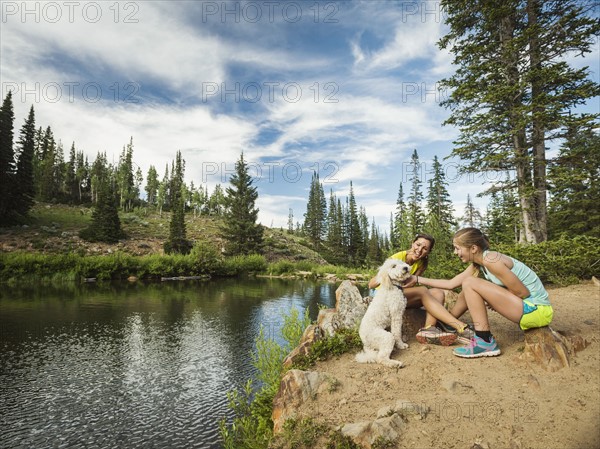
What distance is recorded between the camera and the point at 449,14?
15.2 meters

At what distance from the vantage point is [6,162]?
40094 mm

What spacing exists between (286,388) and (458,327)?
9.21 feet

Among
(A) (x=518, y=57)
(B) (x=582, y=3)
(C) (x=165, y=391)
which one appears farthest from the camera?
(A) (x=518, y=57)

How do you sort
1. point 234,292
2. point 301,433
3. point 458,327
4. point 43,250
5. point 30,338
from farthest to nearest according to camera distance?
1. point 43,250
2. point 234,292
3. point 30,338
4. point 458,327
5. point 301,433

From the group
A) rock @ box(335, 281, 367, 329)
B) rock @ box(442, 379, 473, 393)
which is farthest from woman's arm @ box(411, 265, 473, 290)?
rock @ box(335, 281, 367, 329)

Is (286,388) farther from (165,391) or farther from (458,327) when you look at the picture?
(165,391)

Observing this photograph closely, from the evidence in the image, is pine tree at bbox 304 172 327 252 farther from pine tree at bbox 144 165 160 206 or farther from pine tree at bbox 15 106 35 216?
pine tree at bbox 15 106 35 216

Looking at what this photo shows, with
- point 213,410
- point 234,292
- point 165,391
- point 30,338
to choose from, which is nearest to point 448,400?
point 213,410

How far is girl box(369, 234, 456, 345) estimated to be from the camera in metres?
4.98

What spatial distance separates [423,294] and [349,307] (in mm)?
1638

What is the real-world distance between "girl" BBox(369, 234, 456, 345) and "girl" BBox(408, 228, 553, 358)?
452mm

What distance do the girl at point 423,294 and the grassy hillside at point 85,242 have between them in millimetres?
36843

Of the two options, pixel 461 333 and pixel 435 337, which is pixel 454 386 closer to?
pixel 435 337

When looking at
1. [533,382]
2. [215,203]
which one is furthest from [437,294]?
[215,203]
